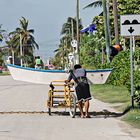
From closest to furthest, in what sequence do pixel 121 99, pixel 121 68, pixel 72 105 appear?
pixel 72 105
pixel 121 99
pixel 121 68

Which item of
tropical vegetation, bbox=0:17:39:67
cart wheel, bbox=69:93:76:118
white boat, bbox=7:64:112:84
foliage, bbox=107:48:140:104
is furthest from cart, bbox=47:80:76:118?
tropical vegetation, bbox=0:17:39:67

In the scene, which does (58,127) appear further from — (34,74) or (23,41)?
(23,41)

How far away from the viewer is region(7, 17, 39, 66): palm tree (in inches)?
4700

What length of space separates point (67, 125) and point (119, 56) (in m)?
14.9

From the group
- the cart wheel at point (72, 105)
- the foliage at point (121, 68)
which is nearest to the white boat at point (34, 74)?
the cart wheel at point (72, 105)

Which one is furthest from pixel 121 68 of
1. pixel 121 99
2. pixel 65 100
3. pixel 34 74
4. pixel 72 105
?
pixel 72 105

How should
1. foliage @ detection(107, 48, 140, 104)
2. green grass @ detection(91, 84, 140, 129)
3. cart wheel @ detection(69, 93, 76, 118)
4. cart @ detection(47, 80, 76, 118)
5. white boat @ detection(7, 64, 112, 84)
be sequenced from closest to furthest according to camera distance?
green grass @ detection(91, 84, 140, 129) < cart wheel @ detection(69, 93, 76, 118) < cart @ detection(47, 80, 76, 118) < white boat @ detection(7, 64, 112, 84) < foliage @ detection(107, 48, 140, 104)

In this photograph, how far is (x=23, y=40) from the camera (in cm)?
11981

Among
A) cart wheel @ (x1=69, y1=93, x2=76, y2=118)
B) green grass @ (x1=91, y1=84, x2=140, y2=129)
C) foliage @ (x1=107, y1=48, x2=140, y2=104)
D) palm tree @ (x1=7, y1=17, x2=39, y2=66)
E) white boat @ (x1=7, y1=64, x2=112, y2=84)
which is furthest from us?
palm tree @ (x1=7, y1=17, x2=39, y2=66)

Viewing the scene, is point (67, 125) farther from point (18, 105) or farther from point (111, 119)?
point (18, 105)

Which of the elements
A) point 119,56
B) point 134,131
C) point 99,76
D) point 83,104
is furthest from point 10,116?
point 119,56

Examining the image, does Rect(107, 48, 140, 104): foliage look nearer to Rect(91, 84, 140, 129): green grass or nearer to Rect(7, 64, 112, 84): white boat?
Rect(91, 84, 140, 129): green grass

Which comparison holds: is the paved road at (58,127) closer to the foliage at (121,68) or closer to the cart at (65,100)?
the cart at (65,100)

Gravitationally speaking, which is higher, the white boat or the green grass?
the white boat
